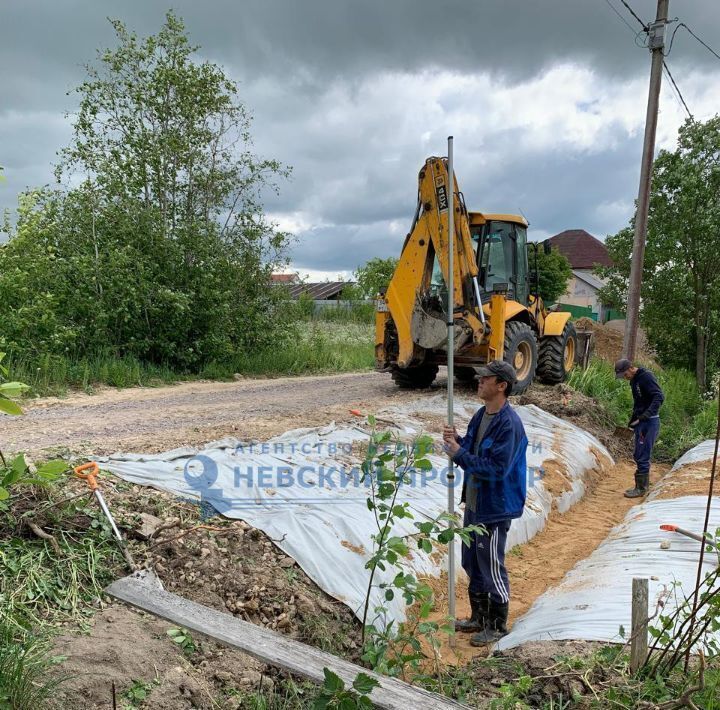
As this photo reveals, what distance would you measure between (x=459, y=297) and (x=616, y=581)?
536 centimetres

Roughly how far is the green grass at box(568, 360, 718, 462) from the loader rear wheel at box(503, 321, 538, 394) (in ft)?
6.05

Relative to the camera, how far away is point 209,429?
21.6ft

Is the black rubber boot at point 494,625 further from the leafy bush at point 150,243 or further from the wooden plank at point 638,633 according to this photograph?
the leafy bush at point 150,243

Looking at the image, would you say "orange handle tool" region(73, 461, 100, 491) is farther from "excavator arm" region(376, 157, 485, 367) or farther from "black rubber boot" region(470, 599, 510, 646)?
"excavator arm" region(376, 157, 485, 367)

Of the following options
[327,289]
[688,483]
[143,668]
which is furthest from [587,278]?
[143,668]

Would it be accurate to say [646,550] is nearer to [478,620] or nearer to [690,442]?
[478,620]

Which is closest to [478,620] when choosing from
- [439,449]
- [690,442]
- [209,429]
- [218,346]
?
[439,449]

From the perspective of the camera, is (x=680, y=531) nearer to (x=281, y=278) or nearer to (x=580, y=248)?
(x=281, y=278)

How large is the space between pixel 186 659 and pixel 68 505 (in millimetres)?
1330

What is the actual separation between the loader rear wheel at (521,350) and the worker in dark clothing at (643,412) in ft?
6.13

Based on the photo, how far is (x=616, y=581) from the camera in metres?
3.83

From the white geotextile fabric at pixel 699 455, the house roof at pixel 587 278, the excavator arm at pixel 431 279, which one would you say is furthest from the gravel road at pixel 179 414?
the house roof at pixel 587 278

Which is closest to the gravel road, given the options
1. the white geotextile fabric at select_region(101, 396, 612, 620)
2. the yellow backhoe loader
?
the white geotextile fabric at select_region(101, 396, 612, 620)

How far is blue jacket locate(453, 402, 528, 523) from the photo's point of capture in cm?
369
